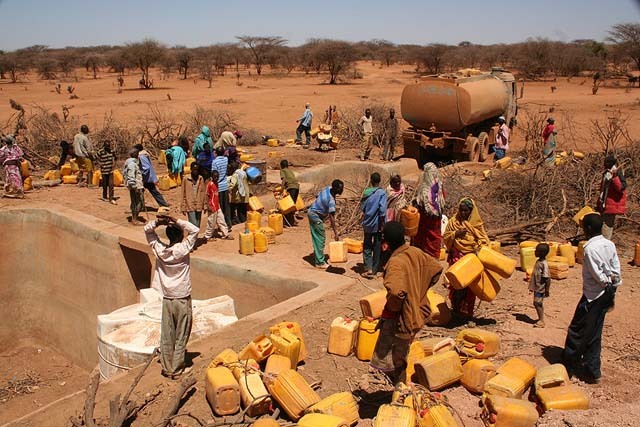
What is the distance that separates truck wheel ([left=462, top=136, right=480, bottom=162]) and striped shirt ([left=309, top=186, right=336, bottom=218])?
773 cm

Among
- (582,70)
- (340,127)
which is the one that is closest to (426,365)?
(340,127)

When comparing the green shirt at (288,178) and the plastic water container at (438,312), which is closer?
the plastic water container at (438,312)

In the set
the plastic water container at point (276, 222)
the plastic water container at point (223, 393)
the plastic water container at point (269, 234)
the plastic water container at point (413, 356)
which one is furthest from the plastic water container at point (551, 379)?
the plastic water container at point (276, 222)

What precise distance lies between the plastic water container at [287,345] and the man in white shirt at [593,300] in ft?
8.17

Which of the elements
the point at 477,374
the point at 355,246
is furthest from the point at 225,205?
the point at 477,374

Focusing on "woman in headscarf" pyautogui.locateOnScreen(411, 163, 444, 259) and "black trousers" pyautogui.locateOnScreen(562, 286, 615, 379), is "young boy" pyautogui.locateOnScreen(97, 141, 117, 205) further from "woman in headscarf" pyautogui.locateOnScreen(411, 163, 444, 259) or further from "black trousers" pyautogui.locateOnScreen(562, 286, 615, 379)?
"black trousers" pyautogui.locateOnScreen(562, 286, 615, 379)

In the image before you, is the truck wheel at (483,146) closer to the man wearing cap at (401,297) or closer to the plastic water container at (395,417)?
the man wearing cap at (401,297)

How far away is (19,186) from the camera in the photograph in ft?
41.8

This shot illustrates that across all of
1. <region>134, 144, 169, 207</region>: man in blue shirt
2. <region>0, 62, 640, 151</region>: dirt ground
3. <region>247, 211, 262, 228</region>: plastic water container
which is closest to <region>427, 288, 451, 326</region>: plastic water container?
<region>247, 211, 262, 228</region>: plastic water container

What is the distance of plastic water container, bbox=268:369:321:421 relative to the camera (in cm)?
505

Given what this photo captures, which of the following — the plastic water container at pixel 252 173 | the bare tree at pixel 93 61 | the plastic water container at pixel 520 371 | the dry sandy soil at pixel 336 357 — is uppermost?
the bare tree at pixel 93 61

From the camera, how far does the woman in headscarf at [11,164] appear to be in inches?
486

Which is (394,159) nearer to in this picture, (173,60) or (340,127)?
(340,127)

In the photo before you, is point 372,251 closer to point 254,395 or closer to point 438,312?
point 438,312
